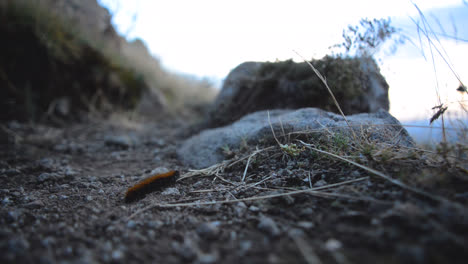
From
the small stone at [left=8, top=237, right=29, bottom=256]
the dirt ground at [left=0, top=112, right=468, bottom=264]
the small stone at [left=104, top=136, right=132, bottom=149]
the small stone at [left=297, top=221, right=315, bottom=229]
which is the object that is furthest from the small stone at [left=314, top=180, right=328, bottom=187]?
the small stone at [left=104, top=136, right=132, bottom=149]

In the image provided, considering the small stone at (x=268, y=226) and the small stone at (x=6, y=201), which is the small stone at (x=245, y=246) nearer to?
the small stone at (x=268, y=226)

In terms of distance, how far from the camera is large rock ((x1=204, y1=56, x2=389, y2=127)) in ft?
7.10

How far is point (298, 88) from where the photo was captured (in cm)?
263

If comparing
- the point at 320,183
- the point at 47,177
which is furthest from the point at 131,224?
the point at 47,177

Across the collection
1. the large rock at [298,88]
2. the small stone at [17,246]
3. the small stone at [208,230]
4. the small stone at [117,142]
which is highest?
the large rock at [298,88]

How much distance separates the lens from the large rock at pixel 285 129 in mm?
1615

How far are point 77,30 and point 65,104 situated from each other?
149 cm

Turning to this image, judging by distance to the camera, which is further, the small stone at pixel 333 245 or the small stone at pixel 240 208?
the small stone at pixel 240 208

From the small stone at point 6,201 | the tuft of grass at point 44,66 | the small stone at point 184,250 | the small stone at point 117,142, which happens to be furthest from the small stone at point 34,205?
the tuft of grass at point 44,66

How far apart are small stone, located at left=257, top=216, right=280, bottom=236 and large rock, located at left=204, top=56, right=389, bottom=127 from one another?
1385mm

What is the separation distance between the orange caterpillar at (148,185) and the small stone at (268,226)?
841 mm

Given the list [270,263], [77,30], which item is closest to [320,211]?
[270,263]

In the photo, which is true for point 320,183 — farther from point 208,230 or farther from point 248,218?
point 208,230

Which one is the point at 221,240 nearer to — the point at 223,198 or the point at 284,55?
A: the point at 223,198
